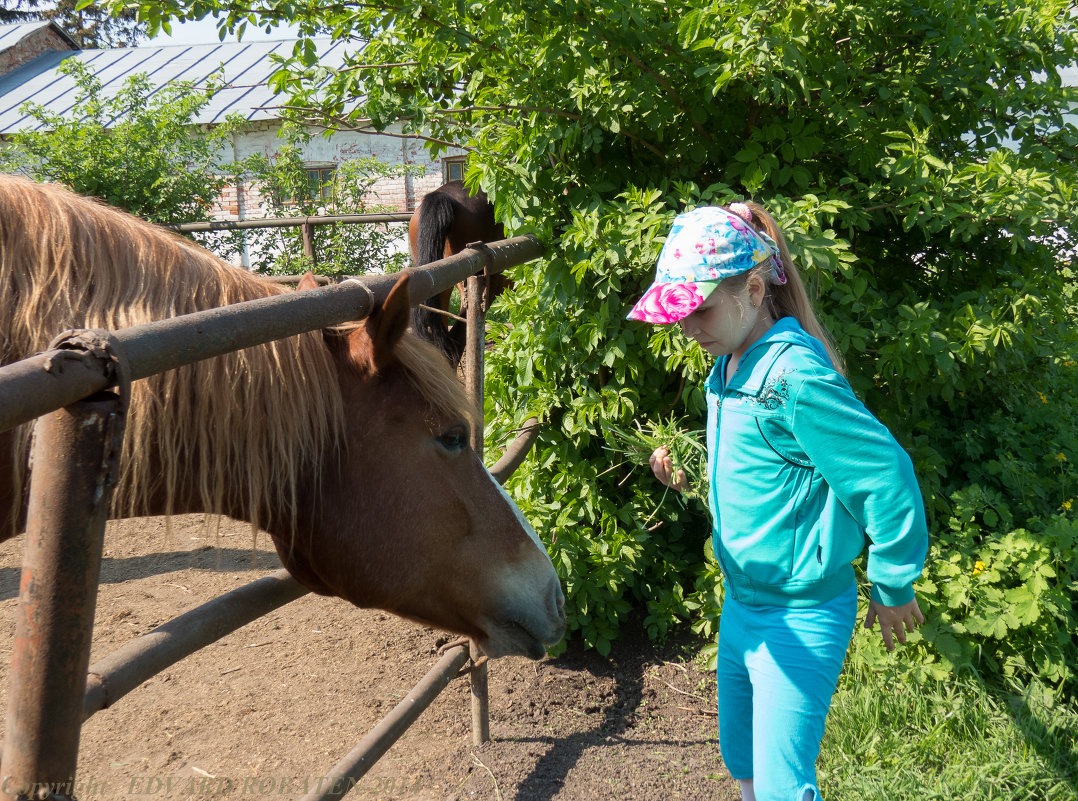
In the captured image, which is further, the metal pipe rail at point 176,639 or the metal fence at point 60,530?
the metal pipe rail at point 176,639

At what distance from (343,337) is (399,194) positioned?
11831 millimetres

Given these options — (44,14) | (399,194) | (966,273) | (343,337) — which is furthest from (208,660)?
(44,14)

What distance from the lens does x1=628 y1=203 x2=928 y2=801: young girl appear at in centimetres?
160

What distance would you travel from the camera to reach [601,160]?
3127mm

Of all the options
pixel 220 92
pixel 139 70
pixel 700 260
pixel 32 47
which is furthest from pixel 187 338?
pixel 32 47

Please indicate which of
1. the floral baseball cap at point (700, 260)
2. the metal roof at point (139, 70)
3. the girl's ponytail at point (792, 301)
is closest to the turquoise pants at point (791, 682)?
the girl's ponytail at point (792, 301)

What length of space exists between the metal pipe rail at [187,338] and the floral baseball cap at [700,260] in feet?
1.95

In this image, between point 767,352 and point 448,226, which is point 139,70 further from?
point 767,352

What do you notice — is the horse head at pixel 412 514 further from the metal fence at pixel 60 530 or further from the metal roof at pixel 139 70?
the metal roof at pixel 139 70

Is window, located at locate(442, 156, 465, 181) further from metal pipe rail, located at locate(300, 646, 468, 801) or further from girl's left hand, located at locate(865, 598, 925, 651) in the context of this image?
girl's left hand, located at locate(865, 598, 925, 651)

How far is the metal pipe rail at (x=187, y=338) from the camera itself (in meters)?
0.76

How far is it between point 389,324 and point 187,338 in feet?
1.52

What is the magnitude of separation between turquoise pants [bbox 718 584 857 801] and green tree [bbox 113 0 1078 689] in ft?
3.66

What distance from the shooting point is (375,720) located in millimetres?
3047
